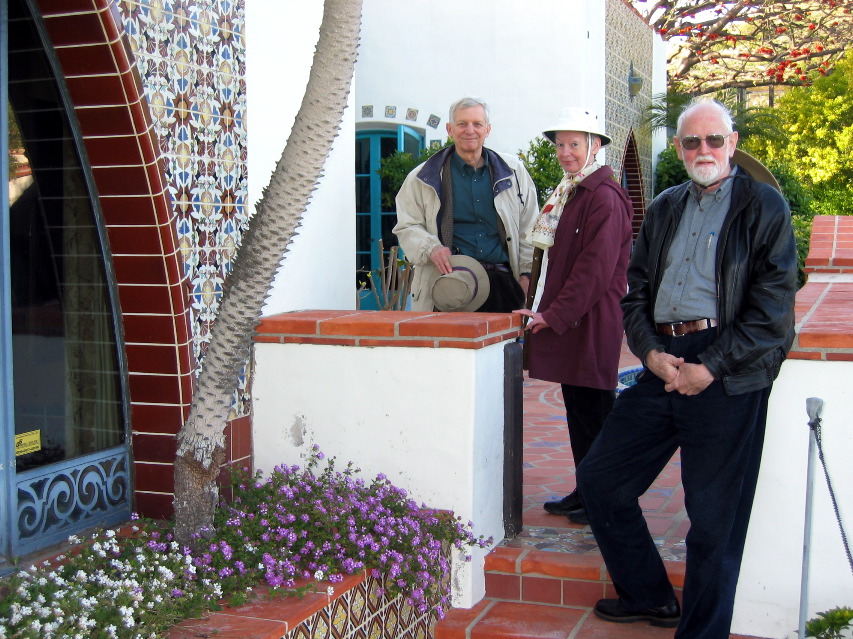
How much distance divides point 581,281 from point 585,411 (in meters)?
0.61

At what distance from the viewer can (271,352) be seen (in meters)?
4.16

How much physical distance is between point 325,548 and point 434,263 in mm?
1500

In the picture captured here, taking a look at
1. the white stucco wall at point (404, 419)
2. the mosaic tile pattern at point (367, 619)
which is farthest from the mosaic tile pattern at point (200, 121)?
the mosaic tile pattern at point (367, 619)

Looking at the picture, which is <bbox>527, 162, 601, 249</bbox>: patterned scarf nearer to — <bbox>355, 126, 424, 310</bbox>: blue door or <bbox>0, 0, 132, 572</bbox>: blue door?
<bbox>0, 0, 132, 572</bbox>: blue door

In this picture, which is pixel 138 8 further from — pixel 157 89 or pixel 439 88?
pixel 439 88

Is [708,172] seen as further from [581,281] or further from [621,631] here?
[621,631]

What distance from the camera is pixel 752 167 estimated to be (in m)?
3.57

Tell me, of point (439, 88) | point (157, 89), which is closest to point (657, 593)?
point (157, 89)

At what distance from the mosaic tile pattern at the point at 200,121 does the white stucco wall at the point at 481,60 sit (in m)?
6.75

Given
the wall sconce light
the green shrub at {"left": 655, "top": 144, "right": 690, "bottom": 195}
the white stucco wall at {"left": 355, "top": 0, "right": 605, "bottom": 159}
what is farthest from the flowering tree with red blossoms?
the white stucco wall at {"left": 355, "top": 0, "right": 605, "bottom": 159}

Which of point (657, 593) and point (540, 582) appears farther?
point (540, 582)

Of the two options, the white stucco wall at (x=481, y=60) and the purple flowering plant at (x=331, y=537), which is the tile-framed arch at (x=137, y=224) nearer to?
the purple flowering plant at (x=331, y=537)

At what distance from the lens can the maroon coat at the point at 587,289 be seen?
4.15 metres

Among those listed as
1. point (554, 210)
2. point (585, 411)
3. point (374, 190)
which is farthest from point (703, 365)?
point (374, 190)
